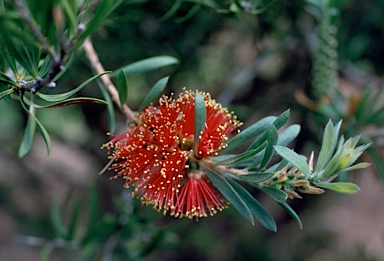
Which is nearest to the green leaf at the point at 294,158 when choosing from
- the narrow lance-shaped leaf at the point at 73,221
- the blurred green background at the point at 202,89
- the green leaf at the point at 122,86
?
the green leaf at the point at 122,86

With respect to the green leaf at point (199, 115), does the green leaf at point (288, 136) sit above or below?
below

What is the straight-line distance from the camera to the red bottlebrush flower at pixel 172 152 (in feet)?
2.50

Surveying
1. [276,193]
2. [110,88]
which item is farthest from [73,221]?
[276,193]

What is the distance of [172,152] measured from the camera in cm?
76

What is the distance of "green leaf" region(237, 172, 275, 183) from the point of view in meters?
0.72

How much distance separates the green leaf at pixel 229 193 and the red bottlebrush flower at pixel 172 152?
3cm

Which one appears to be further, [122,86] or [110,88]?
[110,88]

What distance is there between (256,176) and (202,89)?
3.27ft

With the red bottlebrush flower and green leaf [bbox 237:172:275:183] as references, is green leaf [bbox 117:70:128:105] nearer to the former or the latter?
the red bottlebrush flower

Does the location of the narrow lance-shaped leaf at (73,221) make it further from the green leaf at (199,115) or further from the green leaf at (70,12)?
the green leaf at (70,12)

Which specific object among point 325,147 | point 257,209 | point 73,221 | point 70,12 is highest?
point 70,12

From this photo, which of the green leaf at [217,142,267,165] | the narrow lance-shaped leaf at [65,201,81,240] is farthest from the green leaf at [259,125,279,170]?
the narrow lance-shaped leaf at [65,201,81,240]

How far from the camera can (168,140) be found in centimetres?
77

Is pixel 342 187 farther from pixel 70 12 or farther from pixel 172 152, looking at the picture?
pixel 70 12
